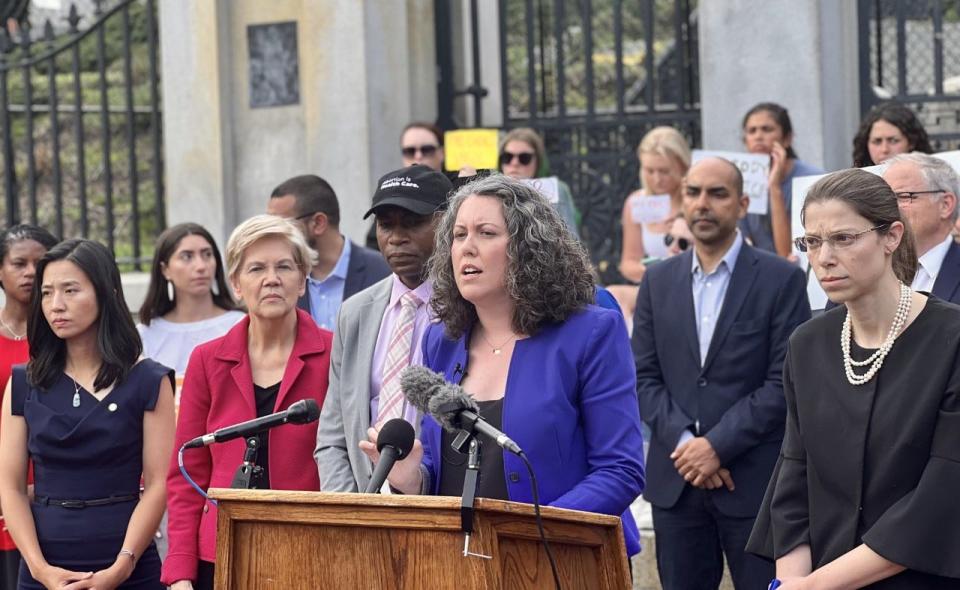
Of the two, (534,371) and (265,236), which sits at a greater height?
(265,236)

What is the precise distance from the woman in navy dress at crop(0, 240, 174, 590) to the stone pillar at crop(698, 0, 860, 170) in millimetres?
4663

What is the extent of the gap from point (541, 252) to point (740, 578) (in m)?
2.28

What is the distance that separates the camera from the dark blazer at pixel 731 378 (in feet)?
20.0

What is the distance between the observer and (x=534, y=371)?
4.37 metres

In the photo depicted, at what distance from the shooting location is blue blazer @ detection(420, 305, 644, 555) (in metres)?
4.29

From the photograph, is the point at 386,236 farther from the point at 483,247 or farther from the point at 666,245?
the point at 666,245

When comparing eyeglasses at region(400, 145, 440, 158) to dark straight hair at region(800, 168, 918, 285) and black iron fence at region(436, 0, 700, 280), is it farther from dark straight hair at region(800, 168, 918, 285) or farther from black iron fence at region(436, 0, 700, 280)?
dark straight hair at region(800, 168, 918, 285)

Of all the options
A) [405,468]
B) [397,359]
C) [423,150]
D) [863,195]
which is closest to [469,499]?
[405,468]

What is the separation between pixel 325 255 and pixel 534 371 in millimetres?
3090

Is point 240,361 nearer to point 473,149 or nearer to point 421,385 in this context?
point 421,385

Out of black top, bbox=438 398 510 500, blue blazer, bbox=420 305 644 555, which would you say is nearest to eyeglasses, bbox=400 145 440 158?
blue blazer, bbox=420 305 644 555

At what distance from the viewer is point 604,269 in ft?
33.6

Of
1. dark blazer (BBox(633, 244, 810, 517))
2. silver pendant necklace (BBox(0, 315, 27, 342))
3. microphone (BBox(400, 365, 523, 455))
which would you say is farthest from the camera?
silver pendant necklace (BBox(0, 315, 27, 342))

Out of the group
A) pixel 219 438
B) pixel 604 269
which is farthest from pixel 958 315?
pixel 604 269
